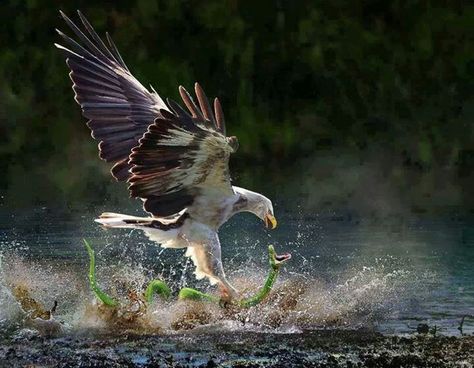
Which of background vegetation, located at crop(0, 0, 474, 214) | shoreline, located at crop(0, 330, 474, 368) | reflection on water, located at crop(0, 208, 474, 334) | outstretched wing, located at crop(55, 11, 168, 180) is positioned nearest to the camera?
shoreline, located at crop(0, 330, 474, 368)

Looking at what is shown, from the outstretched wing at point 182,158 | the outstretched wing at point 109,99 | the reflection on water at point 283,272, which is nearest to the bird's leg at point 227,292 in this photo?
the reflection on water at point 283,272

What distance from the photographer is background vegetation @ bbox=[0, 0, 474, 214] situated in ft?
72.9

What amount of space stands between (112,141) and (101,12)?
15901mm

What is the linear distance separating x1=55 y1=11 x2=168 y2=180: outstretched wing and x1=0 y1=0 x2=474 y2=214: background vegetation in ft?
29.8

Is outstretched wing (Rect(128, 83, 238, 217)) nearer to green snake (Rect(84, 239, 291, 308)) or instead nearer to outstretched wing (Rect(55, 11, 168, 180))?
green snake (Rect(84, 239, 291, 308))

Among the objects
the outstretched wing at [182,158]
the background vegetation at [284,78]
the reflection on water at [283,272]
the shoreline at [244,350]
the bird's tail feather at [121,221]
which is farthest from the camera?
the background vegetation at [284,78]

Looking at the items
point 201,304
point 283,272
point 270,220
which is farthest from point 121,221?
point 283,272

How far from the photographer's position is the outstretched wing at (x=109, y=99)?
36.9ft

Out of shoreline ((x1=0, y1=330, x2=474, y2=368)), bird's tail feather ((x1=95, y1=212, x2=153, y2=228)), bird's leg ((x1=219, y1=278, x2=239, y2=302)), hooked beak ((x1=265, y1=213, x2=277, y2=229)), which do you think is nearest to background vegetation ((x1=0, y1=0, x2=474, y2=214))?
hooked beak ((x1=265, y1=213, x2=277, y2=229))

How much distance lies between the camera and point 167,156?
404 inches

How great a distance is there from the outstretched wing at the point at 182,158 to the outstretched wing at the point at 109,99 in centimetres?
71

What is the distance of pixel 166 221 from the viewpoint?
1092 centimetres

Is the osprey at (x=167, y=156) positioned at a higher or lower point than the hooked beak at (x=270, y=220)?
higher

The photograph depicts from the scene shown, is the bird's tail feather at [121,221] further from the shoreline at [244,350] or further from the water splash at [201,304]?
the shoreline at [244,350]
